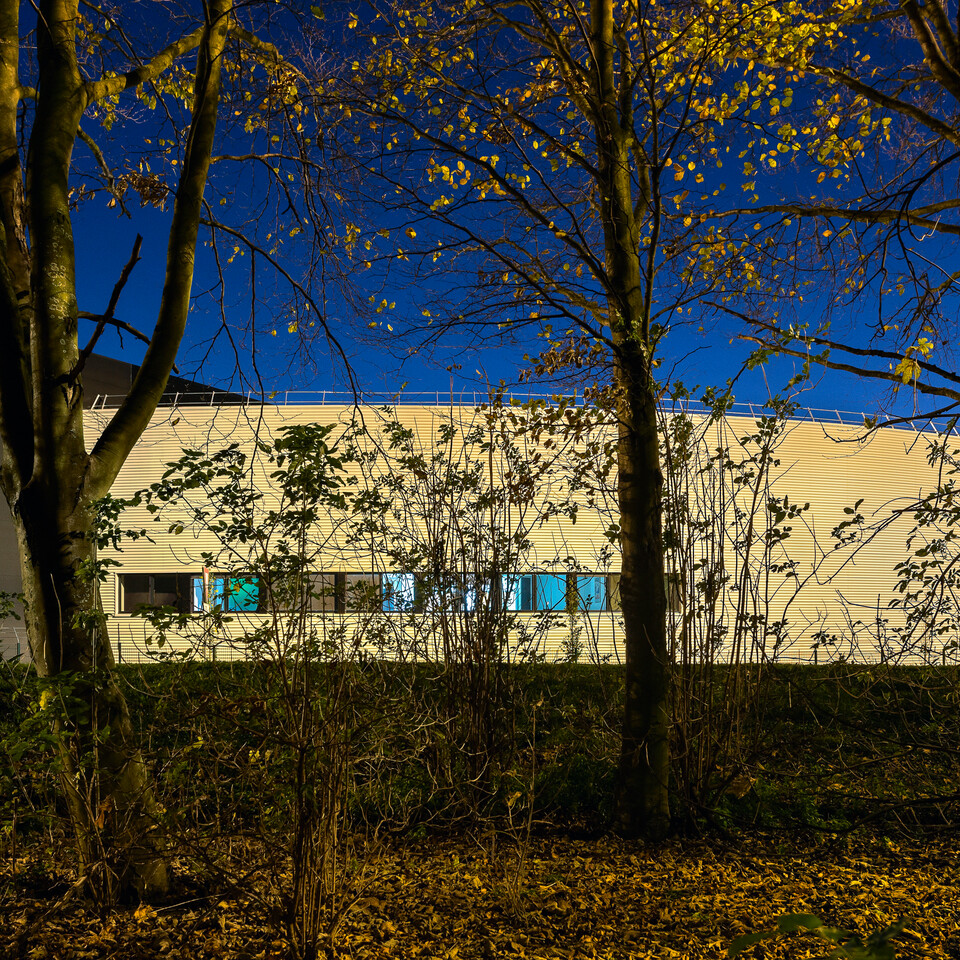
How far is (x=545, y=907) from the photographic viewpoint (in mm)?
3605

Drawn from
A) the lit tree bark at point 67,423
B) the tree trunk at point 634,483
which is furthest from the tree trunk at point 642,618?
the lit tree bark at point 67,423

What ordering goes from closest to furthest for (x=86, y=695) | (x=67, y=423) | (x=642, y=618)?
(x=86, y=695) → (x=67, y=423) → (x=642, y=618)

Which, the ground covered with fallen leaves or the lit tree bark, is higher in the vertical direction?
the lit tree bark

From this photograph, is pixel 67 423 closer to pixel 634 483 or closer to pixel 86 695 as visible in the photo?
pixel 86 695


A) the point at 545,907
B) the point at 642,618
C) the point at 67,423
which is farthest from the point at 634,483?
the point at 67,423

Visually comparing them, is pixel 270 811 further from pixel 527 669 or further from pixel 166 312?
pixel 527 669

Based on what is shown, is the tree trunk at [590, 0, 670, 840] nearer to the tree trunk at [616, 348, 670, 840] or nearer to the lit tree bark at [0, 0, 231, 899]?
the tree trunk at [616, 348, 670, 840]

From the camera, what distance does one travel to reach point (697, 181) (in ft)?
20.1

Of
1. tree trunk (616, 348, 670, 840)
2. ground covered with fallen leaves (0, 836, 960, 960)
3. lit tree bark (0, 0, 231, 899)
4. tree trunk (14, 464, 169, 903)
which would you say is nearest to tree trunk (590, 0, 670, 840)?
tree trunk (616, 348, 670, 840)

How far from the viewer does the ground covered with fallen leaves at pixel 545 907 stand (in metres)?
3.20

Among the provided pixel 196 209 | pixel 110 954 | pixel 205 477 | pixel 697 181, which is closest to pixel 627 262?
pixel 697 181

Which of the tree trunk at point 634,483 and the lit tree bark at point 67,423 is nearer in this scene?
the lit tree bark at point 67,423

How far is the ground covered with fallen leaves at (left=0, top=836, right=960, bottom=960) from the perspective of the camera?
3.20 meters

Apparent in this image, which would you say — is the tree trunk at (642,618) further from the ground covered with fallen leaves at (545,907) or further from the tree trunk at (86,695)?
the tree trunk at (86,695)
